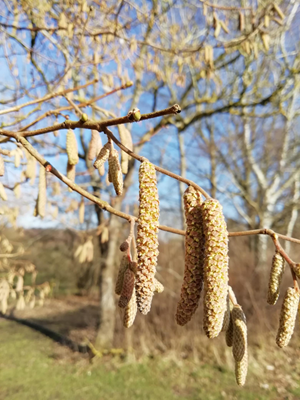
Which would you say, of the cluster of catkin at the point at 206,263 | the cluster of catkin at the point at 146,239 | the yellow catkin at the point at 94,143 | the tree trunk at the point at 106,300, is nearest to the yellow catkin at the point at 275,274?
the cluster of catkin at the point at 206,263

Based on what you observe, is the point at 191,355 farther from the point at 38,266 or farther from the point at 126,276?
the point at 38,266

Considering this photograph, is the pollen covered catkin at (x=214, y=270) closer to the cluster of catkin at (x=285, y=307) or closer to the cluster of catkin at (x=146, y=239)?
the cluster of catkin at (x=146, y=239)

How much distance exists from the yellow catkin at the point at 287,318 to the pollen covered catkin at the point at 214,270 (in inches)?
10.5

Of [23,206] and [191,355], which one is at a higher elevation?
[23,206]

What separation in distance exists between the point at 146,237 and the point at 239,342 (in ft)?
Answer: 1.39

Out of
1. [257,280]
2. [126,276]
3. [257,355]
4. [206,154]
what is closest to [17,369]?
[257,355]

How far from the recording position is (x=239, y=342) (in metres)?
0.89

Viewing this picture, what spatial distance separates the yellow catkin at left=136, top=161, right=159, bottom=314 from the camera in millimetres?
713

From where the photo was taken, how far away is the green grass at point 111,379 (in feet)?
15.4

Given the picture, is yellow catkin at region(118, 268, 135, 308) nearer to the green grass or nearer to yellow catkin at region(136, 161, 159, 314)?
yellow catkin at region(136, 161, 159, 314)

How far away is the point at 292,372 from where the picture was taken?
554cm

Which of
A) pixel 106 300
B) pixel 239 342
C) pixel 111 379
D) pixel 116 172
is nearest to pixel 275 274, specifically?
pixel 239 342

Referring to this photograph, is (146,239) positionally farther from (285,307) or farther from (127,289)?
(285,307)

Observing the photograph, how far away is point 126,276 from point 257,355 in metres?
6.24
